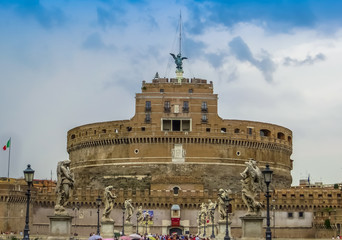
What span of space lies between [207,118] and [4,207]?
99.8 feet

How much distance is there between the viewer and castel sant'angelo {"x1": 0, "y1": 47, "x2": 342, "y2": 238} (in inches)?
3329

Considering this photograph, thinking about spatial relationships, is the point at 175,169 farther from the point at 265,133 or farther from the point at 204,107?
the point at 265,133

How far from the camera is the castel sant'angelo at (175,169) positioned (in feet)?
277

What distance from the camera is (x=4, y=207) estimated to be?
81.6 meters

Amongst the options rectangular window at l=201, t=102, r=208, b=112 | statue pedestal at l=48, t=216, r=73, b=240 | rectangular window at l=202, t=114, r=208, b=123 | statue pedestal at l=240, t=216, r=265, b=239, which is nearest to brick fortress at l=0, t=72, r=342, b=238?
rectangular window at l=201, t=102, r=208, b=112

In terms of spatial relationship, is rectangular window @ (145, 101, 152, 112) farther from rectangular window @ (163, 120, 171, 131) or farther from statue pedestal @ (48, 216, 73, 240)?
statue pedestal @ (48, 216, 73, 240)

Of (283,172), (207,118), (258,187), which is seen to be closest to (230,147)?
(207,118)

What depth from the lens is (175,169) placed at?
9119 centimetres

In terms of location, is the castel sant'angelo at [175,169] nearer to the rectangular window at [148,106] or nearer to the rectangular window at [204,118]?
the rectangular window at [148,106]

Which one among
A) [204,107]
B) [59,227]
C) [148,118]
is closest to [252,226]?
[59,227]

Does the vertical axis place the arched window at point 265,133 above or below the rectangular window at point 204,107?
below

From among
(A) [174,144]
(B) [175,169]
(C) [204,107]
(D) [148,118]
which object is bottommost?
Answer: (B) [175,169]

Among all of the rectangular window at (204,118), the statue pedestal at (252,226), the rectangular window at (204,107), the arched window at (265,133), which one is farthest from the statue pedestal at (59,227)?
the arched window at (265,133)

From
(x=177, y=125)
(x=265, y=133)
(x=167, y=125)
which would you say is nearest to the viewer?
(x=167, y=125)
